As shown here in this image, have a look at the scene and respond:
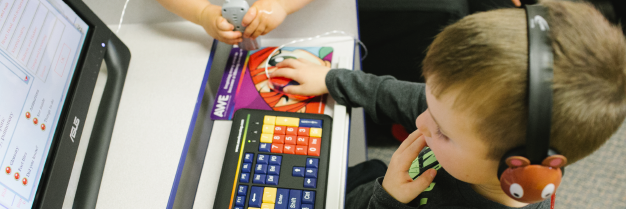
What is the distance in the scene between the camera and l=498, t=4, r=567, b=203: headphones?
0.28 m

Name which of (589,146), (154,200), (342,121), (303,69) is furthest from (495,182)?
(154,200)

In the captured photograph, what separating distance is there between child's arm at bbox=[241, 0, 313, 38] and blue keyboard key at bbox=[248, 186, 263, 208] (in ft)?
0.93

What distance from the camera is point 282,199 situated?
508 mm

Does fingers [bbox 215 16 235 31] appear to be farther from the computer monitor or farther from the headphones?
the headphones

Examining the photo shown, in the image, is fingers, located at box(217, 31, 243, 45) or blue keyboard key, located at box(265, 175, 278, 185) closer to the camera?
blue keyboard key, located at box(265, 175, 278, 185)

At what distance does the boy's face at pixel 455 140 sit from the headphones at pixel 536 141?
0.03 m

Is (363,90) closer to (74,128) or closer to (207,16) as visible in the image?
(207,16)

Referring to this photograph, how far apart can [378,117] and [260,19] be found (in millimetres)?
275

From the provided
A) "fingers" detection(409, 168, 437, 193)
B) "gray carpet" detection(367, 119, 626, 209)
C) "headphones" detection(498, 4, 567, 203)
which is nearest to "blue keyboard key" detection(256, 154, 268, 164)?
"fingers" detection(409, 168, 437, 193)

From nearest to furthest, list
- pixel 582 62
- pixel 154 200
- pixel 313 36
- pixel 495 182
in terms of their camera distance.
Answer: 1. pixel 582 62
2. pixel 495 182
3. pixel 154 200
4. pixel 313 36

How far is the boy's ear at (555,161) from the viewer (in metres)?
0.31

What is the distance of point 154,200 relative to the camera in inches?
20.8

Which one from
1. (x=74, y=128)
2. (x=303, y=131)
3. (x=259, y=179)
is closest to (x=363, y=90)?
Result: (x=303, y=131)

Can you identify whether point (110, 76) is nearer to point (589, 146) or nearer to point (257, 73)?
point (257, 73)
